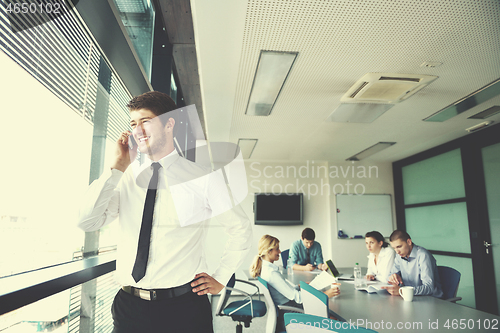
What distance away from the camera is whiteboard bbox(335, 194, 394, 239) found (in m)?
6.96

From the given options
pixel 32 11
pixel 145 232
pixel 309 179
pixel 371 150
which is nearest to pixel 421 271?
pixel 371 150

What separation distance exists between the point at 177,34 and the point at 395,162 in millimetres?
5887

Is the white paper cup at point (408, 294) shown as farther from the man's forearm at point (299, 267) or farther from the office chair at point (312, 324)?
the man's forearm at point (299, 267)

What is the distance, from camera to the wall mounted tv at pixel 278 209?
270 inches

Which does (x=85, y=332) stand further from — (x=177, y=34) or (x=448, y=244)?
(x=448, y=244)

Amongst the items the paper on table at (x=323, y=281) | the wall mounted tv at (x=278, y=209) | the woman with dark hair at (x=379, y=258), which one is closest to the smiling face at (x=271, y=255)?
the paper on table at (x=323, y=281)

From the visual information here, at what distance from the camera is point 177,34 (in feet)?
11.1

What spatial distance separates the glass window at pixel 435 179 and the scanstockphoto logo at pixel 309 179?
813 mm

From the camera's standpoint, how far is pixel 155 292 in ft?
3.90

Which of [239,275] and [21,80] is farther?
[239,275]

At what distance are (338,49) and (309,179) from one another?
4982 millimetres

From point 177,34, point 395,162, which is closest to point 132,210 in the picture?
point 177,34

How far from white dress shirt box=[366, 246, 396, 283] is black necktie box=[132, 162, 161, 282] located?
3531 mm

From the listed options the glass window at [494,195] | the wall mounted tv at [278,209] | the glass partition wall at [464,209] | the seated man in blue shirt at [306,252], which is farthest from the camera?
the wall mounted tv at [278,209]
